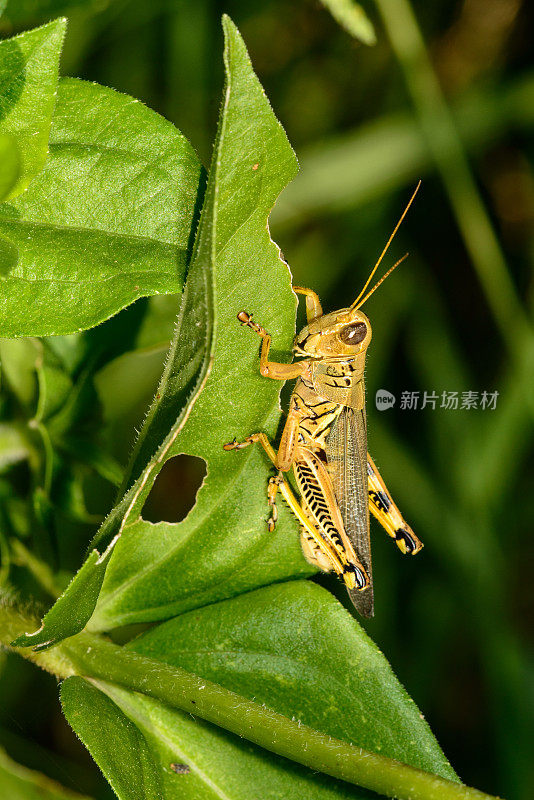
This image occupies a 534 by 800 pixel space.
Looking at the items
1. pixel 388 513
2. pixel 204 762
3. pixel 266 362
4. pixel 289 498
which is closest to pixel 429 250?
pixel 388 513

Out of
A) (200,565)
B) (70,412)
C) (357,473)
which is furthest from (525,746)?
(70,412)

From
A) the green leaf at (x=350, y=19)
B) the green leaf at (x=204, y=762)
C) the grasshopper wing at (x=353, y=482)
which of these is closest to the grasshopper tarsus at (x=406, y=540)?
the grasshopper wing at (x=353, y=482)

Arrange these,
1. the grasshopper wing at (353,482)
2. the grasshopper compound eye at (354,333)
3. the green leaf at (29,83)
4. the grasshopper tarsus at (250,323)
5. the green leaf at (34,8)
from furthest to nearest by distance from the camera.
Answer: the grasshopper wing at (353,482), the grasshopper compound eye at (354,333), the green leaf at (34,8), the grasshopper tarsus at (250,323), the green leaf at (29,83)

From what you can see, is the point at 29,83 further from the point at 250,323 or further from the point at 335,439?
the point at 335,439

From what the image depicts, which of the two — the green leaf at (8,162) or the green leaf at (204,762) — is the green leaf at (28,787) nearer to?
the green leaf at (204,762)

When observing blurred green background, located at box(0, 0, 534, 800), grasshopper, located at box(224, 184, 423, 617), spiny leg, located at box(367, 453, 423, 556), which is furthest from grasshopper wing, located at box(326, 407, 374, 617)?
blurred green background, located at box(0, 0, 534, 800)

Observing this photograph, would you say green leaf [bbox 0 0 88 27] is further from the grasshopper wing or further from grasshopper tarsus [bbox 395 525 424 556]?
grasshopper tarsus [bbox 395 525 424 556]
